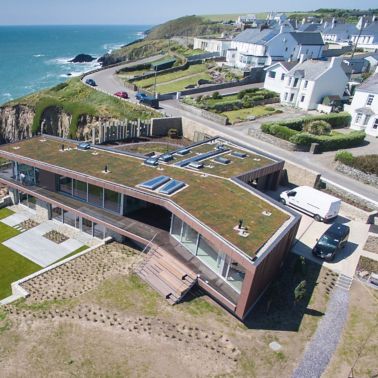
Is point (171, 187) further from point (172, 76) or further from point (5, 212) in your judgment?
point (172, 76)

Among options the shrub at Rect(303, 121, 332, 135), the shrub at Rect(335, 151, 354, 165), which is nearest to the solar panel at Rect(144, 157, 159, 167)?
the shrub at Rect(335, 151, 354, 165)

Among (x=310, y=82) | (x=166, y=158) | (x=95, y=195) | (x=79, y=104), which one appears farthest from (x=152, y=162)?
(x=310, y=82)

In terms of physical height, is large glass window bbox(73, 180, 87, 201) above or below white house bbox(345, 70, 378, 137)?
below

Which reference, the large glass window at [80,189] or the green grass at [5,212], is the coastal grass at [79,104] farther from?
the large glass window at [80,189]

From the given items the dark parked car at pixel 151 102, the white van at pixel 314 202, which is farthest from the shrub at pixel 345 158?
the dark parked car at pixel 151 102

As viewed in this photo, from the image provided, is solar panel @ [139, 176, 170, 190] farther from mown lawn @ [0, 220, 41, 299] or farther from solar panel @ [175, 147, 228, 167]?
mown lawn @ [0, 220, 41, 299]

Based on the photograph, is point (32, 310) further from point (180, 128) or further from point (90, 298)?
point (180, 128)
